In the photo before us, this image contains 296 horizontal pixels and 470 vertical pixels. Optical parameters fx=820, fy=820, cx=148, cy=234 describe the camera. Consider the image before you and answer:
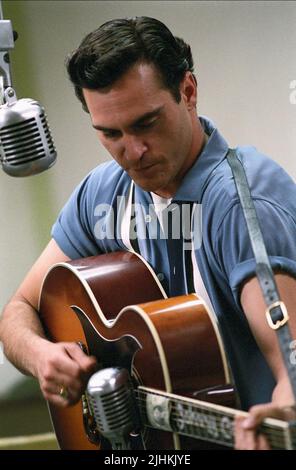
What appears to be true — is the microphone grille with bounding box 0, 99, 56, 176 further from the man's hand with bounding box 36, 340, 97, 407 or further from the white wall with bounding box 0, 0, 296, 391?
the white wall with bounding box 0, 0, 296, 391

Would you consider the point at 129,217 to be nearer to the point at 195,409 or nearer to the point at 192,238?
the point at 192,238

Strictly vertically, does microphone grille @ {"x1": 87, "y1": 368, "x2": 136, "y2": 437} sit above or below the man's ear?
below

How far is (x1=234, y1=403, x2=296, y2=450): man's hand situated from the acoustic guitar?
0.04ft

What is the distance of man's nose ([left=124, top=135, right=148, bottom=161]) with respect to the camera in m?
1.66

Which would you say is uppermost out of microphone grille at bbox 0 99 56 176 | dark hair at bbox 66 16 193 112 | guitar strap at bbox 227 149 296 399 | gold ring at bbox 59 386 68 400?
dark hair at bbox 66 16 193 112

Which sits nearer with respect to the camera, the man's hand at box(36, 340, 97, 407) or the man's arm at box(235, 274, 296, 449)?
the man's arm at box(235, 274, 296, 449)

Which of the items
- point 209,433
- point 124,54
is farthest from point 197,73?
point 209,433

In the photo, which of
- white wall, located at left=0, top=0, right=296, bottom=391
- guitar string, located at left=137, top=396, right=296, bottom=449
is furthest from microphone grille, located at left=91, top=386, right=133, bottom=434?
white wall, located at left=0, top=0, right=296, bottom=391

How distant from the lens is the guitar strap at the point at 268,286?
4.55 feet

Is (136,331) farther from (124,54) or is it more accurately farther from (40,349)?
(124,54)

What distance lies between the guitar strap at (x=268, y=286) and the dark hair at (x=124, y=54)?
1.00ft

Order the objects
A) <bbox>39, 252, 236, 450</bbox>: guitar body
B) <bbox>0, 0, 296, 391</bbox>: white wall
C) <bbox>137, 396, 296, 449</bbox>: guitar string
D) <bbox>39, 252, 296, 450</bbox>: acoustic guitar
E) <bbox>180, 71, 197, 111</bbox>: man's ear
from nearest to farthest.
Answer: <bbox>137, 396, 296, 449</bbox>: guitar string → <bbox>39, 252, 296, 450</bbox>: acoustic guitar → <bbox>39, 252, 236, 450</bbox>: guitar body → <bbox>180, 71, 197, 111</bbox>: man's ear → <bbox>0, 0, 296, 391</bbox>: white wall

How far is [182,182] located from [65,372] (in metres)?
0.47

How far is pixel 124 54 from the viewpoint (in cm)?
164
